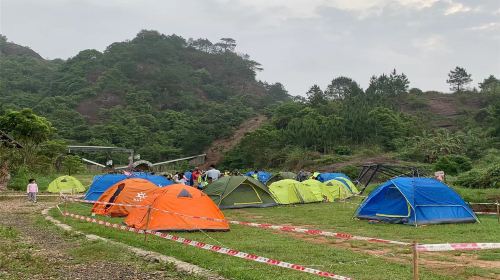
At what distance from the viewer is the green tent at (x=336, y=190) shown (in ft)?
78.1

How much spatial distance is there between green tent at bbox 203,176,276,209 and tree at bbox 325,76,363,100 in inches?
2467

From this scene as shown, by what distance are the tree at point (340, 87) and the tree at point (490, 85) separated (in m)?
21.1

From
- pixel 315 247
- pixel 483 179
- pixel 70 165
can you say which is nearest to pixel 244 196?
pixel 315 247

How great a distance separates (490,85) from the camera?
80.6 metres

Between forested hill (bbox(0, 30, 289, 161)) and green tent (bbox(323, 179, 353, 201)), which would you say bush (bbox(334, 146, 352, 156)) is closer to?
forested hill (bbox(0, 30, 289, 161))

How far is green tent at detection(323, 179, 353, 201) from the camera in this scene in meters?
23.8

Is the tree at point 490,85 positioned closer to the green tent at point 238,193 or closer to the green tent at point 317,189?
the green tent at point 317,189

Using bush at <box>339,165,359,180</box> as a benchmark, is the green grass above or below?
below

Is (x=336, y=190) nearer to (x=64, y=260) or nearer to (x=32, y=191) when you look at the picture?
(x=32, y=191)

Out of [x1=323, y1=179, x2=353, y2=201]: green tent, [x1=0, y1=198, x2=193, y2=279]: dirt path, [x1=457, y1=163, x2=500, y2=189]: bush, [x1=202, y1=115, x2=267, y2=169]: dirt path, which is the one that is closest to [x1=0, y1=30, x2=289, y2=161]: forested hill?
[x1=202, y1=115, x2=267, y2=169]: dirt path

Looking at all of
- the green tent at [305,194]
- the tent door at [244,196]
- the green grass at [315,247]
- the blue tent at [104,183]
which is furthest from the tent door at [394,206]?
the blue tent at [104,183]

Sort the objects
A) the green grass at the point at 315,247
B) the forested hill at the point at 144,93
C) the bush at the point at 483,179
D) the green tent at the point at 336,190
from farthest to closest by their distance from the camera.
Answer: the forested hill at the point at 144,93 → the green tent at the point at 336,190 → the bush at the point at 483,179 → the green grass at the point at 315,247

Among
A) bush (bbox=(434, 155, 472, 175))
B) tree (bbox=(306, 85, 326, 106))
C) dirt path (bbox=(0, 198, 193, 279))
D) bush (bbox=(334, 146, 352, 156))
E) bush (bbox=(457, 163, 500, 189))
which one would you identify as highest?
tree (bbox=(306, 85, 326, 106))

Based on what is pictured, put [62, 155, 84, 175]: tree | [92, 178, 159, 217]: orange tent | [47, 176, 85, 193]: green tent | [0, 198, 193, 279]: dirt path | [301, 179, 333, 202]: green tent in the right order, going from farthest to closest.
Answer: [62, 155, 84, 175]: tree, [47, 176, 85, 193]: green tent, [301, 179, 333, 202]: green tent, [92, 178, 159, 217]: orange tent, [0, 198, 193, 279]: dirt path
